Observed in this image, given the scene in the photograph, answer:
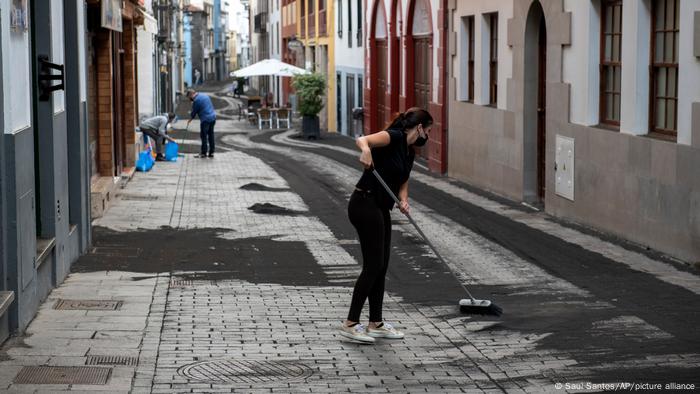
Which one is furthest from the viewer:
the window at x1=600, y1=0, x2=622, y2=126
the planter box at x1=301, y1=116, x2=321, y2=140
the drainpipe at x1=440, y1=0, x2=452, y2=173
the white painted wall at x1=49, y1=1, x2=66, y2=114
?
the planter box at x1=301, y1=116, x2=321, y2=140

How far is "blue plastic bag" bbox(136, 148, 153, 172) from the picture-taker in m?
25.4

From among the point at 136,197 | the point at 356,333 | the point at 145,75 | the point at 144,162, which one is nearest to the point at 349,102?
the point at 145,75

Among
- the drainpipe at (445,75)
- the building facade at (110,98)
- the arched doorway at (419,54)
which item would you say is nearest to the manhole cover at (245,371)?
the building facade at (110,98)

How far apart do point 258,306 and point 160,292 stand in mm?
1150

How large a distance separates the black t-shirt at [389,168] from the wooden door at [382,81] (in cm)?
2360

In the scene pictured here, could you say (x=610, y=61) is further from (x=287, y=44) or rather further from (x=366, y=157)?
(x=287, y=44)

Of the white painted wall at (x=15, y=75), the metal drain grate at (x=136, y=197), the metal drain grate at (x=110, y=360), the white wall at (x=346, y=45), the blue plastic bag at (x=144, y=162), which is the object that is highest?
the white wall at (x=346, y=45)

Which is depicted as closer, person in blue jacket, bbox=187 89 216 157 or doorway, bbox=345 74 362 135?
person in blue jacket, bbox=187 89 216 157

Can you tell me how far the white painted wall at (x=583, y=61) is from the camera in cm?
1634

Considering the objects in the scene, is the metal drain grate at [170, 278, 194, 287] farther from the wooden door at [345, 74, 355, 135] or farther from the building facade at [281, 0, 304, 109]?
the building facade at [281, 0, 304, 109]

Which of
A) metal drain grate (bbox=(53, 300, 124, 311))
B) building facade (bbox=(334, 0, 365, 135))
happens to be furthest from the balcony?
metal drain grate (bbox=(53, 300, 124, 311))

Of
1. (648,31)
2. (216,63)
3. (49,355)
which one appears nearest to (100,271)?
(49,355)

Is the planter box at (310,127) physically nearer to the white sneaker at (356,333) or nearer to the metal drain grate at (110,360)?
the white sneaker at (356,333)

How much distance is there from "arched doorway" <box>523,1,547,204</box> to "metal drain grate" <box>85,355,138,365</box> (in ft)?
38.7
